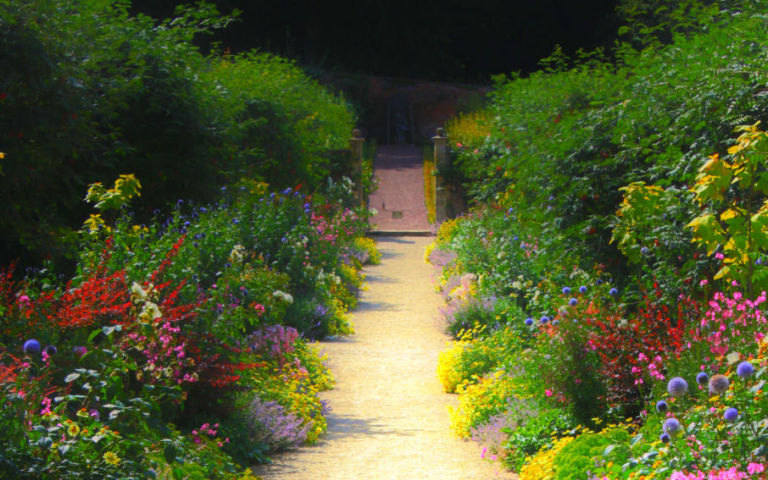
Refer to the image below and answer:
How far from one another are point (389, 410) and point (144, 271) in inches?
86.6

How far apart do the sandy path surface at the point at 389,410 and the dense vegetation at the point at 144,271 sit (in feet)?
0.81

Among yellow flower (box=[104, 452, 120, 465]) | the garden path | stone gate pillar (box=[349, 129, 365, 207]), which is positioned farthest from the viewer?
the garden path

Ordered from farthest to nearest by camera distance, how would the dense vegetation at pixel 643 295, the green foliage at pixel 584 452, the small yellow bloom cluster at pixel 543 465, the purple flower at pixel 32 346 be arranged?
the small yellow bloom cluster at pixel 543 465 < the green foliage at pixel 584 452 < the dense vegetation at pixel 643 295 < the purple flower at pixel 32 346

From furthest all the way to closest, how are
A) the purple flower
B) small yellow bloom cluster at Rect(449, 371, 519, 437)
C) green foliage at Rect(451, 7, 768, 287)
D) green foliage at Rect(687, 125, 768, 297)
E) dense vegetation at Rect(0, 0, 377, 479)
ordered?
small yellow bloom cluster at Rect(449, 371, 519, 437) < green foliage at Rect(451, 7, 768, 287) < green foliage at Rect(687, 125, 768, 297) < dense vegetation at Rect(0, 0, 377, 479) < the purple flower

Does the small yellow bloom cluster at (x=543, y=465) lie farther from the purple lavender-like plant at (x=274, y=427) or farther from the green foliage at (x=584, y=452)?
the purple lavender-like plant at (x=274, y=427)

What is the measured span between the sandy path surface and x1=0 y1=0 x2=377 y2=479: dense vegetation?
0.25 metres

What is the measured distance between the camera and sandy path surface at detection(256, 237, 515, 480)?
517 centimetres

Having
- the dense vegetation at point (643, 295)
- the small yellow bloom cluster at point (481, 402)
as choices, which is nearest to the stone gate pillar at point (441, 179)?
the dense vegetation at point (643, 295)

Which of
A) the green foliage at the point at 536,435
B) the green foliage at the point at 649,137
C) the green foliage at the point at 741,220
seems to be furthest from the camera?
the green foliage at the point at 649,137

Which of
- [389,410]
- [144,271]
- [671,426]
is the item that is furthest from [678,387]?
[144,271]

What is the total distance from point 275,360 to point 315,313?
2.01 meters

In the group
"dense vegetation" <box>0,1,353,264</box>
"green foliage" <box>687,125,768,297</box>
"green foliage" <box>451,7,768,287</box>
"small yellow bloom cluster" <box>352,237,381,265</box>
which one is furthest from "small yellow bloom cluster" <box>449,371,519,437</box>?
"small yellow bloom cluster" <box>352,237,381,265</box>

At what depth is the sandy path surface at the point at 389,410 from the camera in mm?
5168

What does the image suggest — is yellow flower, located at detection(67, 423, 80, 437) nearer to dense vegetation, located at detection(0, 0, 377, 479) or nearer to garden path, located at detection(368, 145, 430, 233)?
dense vegetation, located at detection(0, 0, 377, 479)
